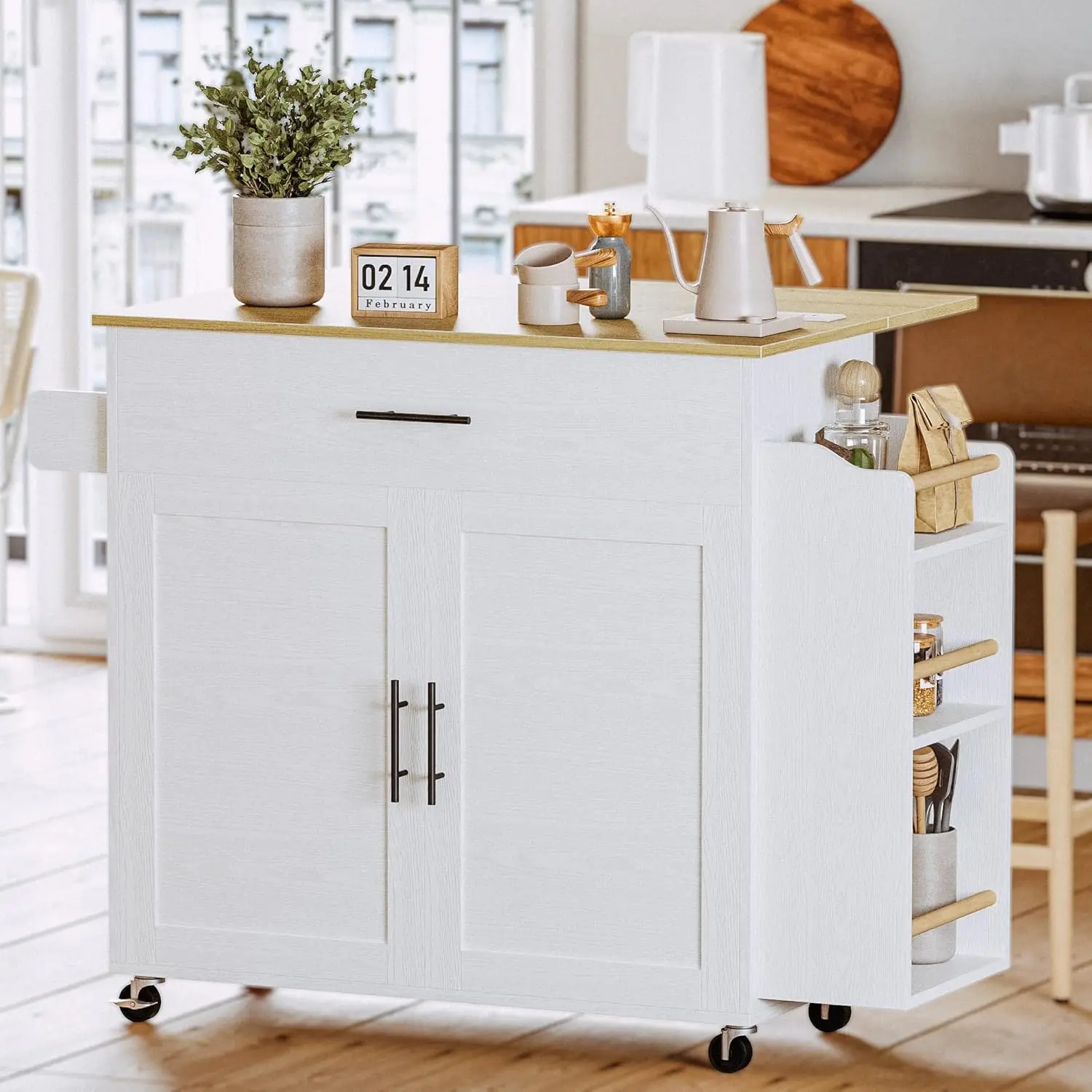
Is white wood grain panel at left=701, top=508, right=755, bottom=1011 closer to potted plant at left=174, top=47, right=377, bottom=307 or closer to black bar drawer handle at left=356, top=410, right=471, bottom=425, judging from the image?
black bar drawer handle at left=356, top=410, right=471, bottom=425

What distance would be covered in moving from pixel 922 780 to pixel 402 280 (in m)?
0.90

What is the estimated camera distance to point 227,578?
2967 mm

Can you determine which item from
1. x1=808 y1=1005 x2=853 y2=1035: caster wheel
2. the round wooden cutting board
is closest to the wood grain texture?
the round wooden cutting board

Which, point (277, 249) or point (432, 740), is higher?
point (277, 249)

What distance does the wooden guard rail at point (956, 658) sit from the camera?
9.46ft

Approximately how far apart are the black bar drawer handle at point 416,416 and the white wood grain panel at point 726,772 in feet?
1.06

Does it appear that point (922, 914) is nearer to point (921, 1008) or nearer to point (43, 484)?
point (921, 1008)

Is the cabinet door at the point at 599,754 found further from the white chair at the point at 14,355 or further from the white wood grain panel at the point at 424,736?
the white chair at the point at 14,355

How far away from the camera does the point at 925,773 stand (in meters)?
2.97

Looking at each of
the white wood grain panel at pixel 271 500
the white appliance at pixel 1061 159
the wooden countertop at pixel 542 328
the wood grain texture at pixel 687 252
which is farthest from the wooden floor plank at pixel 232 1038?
the white appliance at pixel 1061 159

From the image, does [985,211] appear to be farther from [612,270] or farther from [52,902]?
[52,902]

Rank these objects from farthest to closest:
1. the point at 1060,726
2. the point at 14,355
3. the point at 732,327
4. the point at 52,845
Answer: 1. the point at 14,355
2. the point at 52,845
3. the point at 1060,726
4. the point at 732,327

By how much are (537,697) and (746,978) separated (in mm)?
420

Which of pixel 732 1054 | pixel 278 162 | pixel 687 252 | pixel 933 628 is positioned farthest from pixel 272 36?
pixel 732 1054
